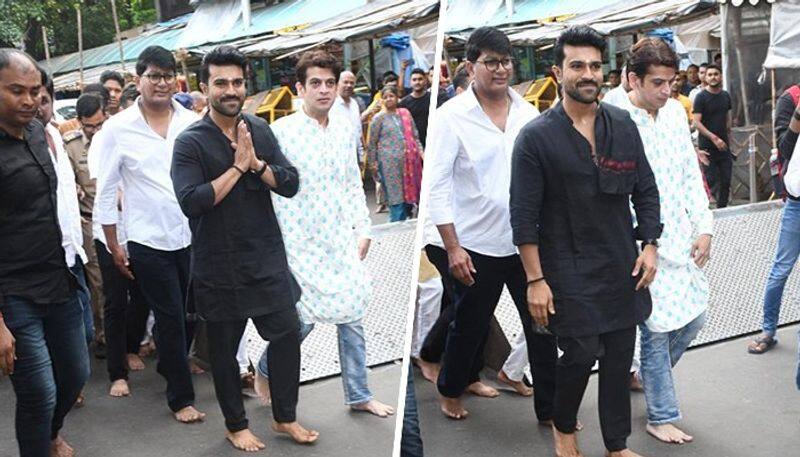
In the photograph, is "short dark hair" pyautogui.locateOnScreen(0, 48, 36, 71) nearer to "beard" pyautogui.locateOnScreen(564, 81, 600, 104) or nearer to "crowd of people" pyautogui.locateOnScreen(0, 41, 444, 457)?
"crowd of people" pyautogui.locateOnScreen(0, 41, 444, 457)

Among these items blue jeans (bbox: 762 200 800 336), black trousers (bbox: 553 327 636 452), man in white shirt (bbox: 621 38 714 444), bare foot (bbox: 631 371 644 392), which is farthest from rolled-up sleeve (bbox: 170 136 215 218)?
blue jeans (bbox: 762 200 800 336)

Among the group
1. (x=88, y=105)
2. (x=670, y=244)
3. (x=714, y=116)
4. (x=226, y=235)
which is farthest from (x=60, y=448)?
(x=714, y=116)

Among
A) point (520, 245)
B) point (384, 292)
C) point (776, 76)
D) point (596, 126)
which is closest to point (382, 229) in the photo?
point (384, 292)

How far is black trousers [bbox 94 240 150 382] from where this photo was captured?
2104 mm

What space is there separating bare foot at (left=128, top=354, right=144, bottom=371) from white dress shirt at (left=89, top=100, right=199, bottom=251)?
23 centimetres

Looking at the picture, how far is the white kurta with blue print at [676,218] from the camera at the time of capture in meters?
2.10

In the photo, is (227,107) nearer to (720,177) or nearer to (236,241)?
(236,241)

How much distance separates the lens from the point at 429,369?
194 cm

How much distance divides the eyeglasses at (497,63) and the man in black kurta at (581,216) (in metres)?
0.08

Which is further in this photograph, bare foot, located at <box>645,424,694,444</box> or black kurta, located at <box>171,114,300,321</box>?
bare foot, located at <box>645,424,694,444</box>

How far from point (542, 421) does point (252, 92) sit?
85 cm

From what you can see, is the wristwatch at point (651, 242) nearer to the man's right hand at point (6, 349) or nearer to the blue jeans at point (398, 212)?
the blue jeans at point (398, 212)

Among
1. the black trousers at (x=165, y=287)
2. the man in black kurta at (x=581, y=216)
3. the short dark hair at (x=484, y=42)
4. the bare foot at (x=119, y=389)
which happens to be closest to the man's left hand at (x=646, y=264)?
the man in black kurta at (x=581, y=216)

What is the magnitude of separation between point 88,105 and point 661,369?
3.96 ft
